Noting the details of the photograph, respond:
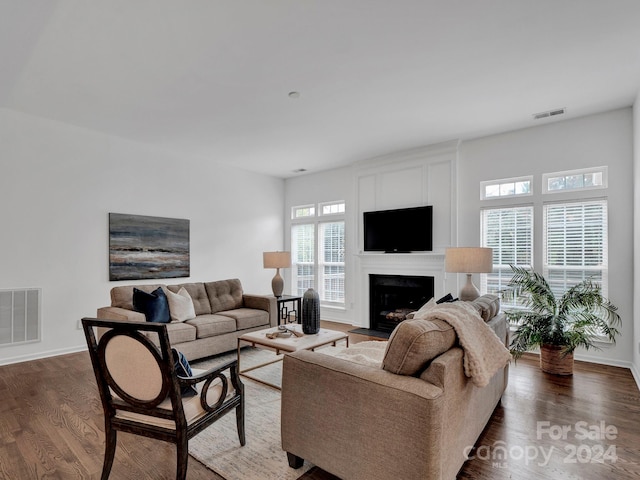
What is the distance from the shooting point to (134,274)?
491 centimetres

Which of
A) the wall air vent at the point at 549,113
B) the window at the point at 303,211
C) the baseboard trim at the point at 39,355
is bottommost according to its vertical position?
the baseboard trim at the point at 39,355

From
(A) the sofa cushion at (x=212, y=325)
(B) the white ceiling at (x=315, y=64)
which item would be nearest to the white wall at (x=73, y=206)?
(B) the white ceiling at (x=315, y=64)

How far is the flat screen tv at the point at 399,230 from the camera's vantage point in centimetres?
516

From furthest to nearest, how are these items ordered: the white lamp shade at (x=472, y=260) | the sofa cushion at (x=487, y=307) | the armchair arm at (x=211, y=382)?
the white lamp shade at (x=472, y=260)
the sofa cushion at (x=487, y=307)
the armchair arm at (x=211, y=382)

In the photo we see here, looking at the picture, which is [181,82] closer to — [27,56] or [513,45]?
[27,56]

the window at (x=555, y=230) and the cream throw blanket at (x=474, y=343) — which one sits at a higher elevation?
the window at (x=555, y=230)

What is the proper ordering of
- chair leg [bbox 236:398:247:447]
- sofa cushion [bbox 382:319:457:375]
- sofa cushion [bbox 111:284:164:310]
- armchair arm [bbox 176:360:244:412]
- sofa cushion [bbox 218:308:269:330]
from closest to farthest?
sofa cushion [bbox 382:319:457:375], armchair arm [bbox 176:360:244:412], chair leg [bbox 236:398:247:447], sofa cushion [bbox 111:284:164:310], sofa cushion [bbox 218:308:269:330]

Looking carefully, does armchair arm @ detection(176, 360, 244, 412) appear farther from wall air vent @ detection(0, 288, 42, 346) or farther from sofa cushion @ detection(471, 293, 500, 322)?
wall air vent @ detection(0, 288, 42, 346)

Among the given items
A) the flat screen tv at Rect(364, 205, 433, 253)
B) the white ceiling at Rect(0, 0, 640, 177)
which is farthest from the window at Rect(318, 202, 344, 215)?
the white ceiling at Rect(0, 0, 640, 177)

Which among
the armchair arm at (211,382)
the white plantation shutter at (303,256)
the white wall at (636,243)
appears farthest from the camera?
the white plantation shutter at (303,256)

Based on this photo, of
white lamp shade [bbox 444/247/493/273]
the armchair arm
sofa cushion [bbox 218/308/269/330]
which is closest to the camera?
the armchair arm

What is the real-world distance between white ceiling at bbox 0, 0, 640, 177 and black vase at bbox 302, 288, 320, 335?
2017 millimetres

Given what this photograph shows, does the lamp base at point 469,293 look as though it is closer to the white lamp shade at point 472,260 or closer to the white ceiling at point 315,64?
the white lamp shade at point 472,260

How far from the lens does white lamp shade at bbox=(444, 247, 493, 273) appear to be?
3.67 m
